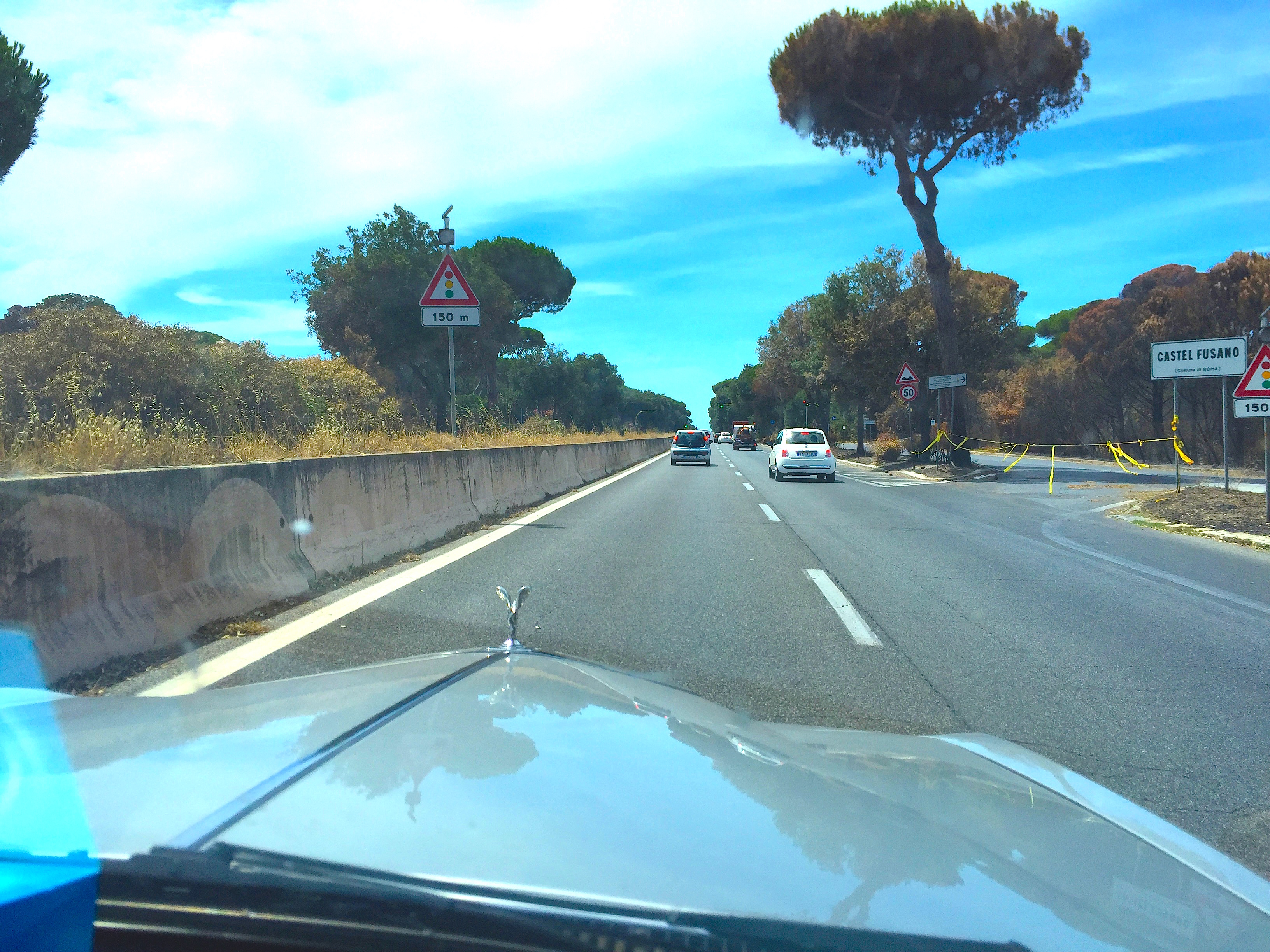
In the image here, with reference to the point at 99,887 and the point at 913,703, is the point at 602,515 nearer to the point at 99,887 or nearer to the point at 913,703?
the point at 913,703

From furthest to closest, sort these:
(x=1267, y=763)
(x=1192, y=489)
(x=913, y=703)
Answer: (x=1192, y=489)
(x=913, y=703)
(x=1267, y=763)

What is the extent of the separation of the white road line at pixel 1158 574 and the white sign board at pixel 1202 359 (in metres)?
4.35

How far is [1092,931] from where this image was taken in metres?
1.74

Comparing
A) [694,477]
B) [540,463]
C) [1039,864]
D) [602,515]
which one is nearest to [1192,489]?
[602,515]

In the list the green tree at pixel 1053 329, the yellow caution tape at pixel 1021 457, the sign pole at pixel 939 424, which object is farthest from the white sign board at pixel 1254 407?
the green tree at pixel 1053 329

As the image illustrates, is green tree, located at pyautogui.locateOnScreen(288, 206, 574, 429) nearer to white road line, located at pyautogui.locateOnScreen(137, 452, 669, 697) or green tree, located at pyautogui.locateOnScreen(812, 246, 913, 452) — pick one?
green tree, located at pyautogui.locateOnScreen(812, 246, 913, 452)

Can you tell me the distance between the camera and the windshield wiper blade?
1475 millimetres

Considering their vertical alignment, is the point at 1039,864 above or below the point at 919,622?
above

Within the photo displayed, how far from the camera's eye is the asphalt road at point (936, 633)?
4414 mm

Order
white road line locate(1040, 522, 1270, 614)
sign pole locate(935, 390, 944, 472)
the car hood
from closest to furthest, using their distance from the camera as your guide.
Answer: the car hood < white road line locate(1040, 522, 1270, 614) < sign pole locate(935, 390, 944, 472)

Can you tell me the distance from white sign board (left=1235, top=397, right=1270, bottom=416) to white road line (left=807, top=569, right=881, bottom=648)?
23.5 feet

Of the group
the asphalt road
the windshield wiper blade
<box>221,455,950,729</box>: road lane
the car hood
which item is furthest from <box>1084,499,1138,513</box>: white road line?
the windshield wiper blade

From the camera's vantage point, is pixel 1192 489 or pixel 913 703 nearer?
pixel 913 703

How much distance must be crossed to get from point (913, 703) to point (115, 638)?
432cm
